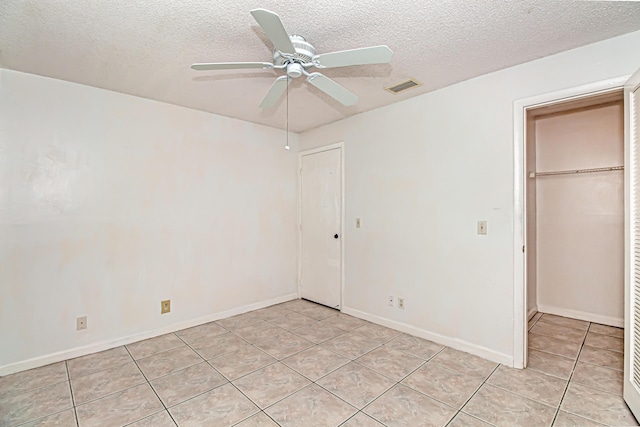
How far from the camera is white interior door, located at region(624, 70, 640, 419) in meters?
1.81

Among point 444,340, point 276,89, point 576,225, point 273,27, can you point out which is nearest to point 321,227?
point 444,340

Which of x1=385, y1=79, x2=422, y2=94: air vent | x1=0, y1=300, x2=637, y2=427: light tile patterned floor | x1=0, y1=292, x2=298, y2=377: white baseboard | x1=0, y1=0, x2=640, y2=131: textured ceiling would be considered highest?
x1=385, y1=79, x2=422, y2=94: air vent

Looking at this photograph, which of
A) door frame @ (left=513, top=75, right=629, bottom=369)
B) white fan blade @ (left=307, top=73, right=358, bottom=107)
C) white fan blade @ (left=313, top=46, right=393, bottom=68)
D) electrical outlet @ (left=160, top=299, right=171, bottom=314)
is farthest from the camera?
electrical outlet @ (left=160, top=299, right=171, bottom=314)

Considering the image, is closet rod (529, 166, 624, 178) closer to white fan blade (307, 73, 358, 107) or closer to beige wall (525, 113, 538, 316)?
beige wall (525, 113, 538, 316)

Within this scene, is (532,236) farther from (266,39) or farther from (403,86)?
(266,39)

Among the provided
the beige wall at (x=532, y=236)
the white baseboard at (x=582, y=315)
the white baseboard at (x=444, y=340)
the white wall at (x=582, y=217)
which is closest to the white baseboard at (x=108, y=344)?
the white baseboard at (x=444, y=340)

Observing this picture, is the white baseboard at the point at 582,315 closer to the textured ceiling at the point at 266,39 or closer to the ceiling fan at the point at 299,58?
the textured ceiling at the point at 266,39

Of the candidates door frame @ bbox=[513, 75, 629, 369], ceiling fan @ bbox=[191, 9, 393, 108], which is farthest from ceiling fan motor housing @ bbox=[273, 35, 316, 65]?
door frame @ bbox=[513, 75, 629, 369]

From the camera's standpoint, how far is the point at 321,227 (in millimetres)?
4059

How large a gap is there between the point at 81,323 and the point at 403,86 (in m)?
3.55

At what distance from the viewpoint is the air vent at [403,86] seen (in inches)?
105

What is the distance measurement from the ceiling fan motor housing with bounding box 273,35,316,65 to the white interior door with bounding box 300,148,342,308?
199cm

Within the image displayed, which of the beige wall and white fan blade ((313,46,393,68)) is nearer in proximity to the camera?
white fan blade ((313,46,393,68))

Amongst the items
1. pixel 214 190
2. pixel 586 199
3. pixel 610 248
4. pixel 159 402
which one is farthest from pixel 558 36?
pixel 159 402
